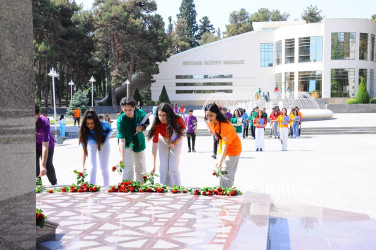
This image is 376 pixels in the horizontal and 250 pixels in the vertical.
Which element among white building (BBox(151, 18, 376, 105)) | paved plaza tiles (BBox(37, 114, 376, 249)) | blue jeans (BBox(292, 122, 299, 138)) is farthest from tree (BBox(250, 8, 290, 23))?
paved plaza tiles (BBox(37, 114, 376, 249))

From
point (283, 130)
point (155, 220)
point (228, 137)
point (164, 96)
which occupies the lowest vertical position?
point (155, 220)

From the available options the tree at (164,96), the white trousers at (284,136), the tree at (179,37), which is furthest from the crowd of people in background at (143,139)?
the tree at (179,37)

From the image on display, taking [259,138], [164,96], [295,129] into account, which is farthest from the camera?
[164,96]

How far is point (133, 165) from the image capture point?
265 inches

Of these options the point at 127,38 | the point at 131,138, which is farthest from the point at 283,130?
the point at 127,38

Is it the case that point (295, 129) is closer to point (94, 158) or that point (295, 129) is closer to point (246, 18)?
point (94, 158)

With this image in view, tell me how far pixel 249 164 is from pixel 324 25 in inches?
1390

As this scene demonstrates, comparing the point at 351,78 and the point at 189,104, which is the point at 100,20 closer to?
the point at 189,104

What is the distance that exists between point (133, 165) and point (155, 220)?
2265 millimetres

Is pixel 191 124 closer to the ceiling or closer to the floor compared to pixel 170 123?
closer to the floor

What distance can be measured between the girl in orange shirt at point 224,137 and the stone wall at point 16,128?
2.97 metres

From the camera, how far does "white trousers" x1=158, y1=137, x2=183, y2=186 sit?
6395 mm

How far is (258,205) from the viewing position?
5281 mm

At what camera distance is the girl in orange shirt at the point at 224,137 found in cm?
581
